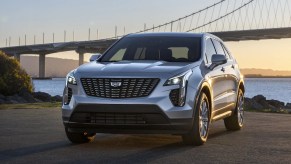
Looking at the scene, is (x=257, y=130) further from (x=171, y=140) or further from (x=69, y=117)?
(x=69, y=117)

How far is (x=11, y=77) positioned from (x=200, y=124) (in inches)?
641

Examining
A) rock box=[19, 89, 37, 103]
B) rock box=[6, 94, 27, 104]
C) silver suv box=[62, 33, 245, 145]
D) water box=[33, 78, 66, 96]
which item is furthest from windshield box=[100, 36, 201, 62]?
water box=[33, 78, 66, 96]

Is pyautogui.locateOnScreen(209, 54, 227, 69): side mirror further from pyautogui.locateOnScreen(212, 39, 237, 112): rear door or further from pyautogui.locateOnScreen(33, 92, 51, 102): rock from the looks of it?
pyautogui.locateOnScreen(33, 92, 51, 102): rock

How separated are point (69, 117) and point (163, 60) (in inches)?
68.3

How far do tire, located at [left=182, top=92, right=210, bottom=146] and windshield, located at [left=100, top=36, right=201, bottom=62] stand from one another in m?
0.74

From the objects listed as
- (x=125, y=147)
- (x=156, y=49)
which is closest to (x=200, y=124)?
(x=125, y=147)

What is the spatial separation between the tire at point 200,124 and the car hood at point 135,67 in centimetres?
57

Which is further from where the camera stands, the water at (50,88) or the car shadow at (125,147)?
the water at (50,88)

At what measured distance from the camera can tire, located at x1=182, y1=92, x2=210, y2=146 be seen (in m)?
8.92

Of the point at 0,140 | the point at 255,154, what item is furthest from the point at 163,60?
the point at 0,140

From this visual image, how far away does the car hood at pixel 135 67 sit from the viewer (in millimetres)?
8680

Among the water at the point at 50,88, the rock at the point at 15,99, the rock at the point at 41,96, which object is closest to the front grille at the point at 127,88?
the rock at the point at 15,99

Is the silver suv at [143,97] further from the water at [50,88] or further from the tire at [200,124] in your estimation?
the water at [50,88]

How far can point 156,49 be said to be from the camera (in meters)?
10.0
